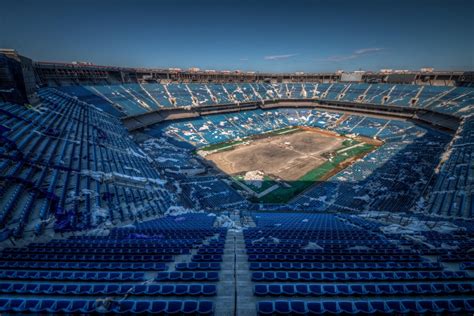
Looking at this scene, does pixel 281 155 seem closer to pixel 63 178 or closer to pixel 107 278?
pixel 63 178

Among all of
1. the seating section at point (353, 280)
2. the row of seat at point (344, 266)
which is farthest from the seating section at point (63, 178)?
the row of seat at point (344, 266)

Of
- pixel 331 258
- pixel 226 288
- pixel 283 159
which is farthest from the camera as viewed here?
pixel 283 159

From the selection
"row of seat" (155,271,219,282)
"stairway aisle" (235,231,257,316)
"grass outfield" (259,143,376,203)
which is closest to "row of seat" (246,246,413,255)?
"stairway aisle" (235,231,257,316)

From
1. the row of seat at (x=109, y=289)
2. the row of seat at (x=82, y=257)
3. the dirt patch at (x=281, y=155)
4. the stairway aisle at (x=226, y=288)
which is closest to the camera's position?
the stairway aisle at (x=226, y=288)

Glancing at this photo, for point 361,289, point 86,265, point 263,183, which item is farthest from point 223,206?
point 361,289

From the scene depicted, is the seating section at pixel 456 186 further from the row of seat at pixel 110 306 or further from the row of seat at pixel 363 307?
the row of seat at pixel 110 306

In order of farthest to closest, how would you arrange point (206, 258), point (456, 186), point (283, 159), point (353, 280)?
point (283, 159) → point (456, 186) → point (206, 258) → point (353, 280)

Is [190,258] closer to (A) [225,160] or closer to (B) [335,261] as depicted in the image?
(B) [335,261]

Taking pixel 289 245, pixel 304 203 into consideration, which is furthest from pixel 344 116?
pixel 289 245
